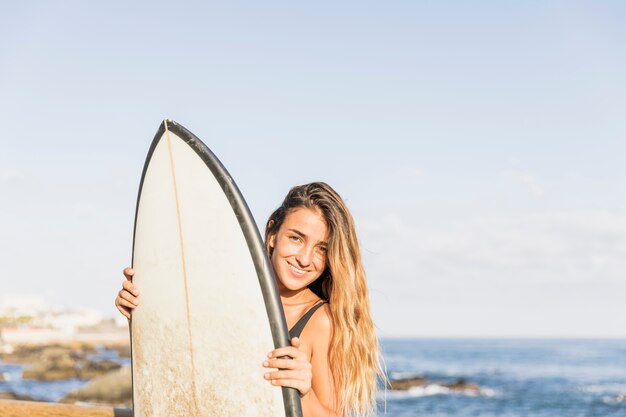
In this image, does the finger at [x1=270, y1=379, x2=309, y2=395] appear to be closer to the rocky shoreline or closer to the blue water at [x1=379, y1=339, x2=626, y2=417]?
the rocky shoreline

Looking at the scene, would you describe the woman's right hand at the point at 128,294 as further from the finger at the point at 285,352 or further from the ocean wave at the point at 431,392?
the ocean wave at the point at 431,392

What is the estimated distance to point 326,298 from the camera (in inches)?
128

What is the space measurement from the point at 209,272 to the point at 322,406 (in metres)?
0.73

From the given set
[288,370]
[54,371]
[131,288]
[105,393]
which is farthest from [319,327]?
[54,371]

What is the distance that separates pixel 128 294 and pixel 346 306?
936 millimetres

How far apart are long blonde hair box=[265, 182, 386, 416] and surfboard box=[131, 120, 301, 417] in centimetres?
46

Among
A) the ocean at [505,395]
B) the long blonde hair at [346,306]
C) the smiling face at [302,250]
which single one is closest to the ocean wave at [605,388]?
the ocean at [505,395]

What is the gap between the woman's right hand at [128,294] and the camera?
2.90 m

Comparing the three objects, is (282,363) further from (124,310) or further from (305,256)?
(124,310)

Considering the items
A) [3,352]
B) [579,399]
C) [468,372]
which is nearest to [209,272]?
[579,399]

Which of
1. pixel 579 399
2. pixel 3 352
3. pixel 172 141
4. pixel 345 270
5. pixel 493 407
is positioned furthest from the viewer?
pixel 3 352

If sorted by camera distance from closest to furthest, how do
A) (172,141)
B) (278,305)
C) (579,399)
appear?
(278,305) < (172,141) < (579,399)

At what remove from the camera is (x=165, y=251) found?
2811 millimetres

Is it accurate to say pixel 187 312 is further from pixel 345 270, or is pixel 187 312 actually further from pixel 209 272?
pixel 345 270
